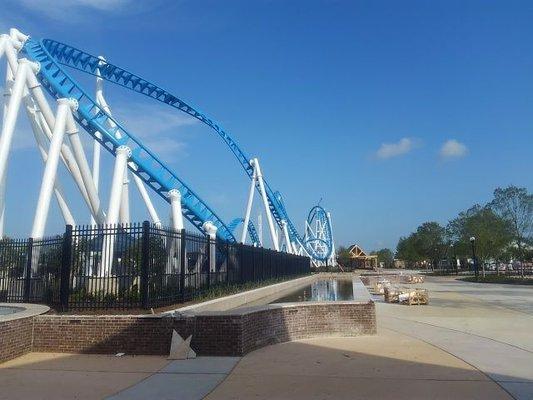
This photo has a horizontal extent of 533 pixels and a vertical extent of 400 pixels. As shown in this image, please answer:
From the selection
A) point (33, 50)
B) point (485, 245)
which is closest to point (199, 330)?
point (33, 50)

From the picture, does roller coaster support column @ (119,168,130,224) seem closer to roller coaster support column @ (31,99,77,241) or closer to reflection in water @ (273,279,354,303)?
roller coaster support column @ (31,99,77,241)

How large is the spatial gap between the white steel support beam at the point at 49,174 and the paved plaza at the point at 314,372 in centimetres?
1035

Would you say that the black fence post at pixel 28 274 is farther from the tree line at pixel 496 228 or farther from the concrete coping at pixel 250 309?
the tree line at pixel 496 228

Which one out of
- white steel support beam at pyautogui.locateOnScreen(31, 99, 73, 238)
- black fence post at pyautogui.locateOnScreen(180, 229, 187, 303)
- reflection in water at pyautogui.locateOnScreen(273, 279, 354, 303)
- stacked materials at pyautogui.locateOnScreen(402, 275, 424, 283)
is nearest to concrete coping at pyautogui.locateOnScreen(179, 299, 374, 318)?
black fence post at pyautogui.locateOnScreen(180, 229, 187, 303)

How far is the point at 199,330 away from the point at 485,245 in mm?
43639

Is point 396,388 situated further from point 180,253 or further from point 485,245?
point 485,245

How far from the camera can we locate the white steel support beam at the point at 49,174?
1888cm

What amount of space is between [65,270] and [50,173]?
31.2 feet

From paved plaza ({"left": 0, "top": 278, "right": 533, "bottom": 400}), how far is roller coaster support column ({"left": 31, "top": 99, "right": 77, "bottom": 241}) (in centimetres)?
1035

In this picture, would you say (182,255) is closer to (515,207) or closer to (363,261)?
(515,207)

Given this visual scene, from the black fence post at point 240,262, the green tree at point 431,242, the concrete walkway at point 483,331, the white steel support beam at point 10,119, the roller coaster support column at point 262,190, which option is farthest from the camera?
the green tree at point 431,242

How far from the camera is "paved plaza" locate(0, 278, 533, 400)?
685 centimetres

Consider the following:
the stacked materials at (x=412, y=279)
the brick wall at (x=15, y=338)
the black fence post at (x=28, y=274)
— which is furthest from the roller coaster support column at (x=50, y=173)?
the stacked materials at (x=412, y=279)

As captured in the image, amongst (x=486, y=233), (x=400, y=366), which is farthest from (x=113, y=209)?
(x=486, y=233)
